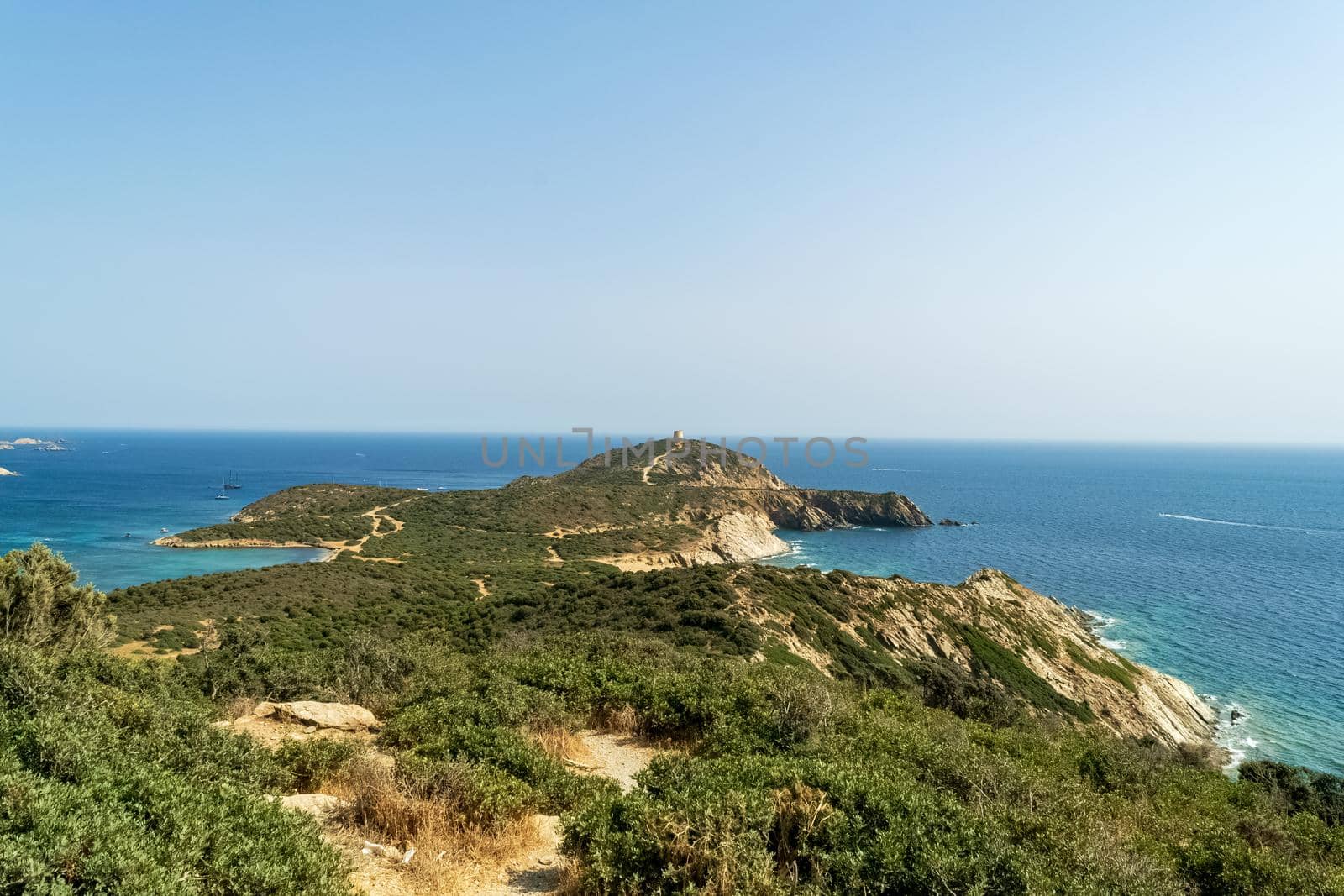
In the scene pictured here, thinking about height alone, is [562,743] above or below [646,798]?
below

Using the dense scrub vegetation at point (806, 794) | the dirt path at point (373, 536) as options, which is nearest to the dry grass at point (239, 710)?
the dense scrub vegetation at point (806, 794)

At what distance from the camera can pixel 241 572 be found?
48.1 metres

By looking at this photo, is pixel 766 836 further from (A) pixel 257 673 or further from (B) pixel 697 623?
(B) pixel 697 623

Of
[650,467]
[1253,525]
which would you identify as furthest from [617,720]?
[1253,525]

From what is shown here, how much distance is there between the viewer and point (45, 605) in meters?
16.2

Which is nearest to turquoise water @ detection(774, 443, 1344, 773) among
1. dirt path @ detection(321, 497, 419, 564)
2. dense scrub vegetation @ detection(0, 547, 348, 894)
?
dense scrub vegetation @ detection(0, 547, 348, 894)

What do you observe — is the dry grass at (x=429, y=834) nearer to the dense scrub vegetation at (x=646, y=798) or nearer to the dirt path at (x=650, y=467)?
the dense scrub vegetation at (x=646, y=798)

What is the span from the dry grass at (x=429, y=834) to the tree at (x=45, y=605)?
1230cm

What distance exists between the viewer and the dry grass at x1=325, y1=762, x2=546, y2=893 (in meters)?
7.26

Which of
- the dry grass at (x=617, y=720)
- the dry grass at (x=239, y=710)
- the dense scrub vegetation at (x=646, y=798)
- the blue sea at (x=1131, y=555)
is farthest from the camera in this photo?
the blue sea at (x=1131, y=555)

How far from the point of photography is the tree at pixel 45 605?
15.6m

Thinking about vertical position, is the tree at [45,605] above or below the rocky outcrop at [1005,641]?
above

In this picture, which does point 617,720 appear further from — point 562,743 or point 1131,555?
point 1131,555

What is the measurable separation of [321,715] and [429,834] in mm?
6510
